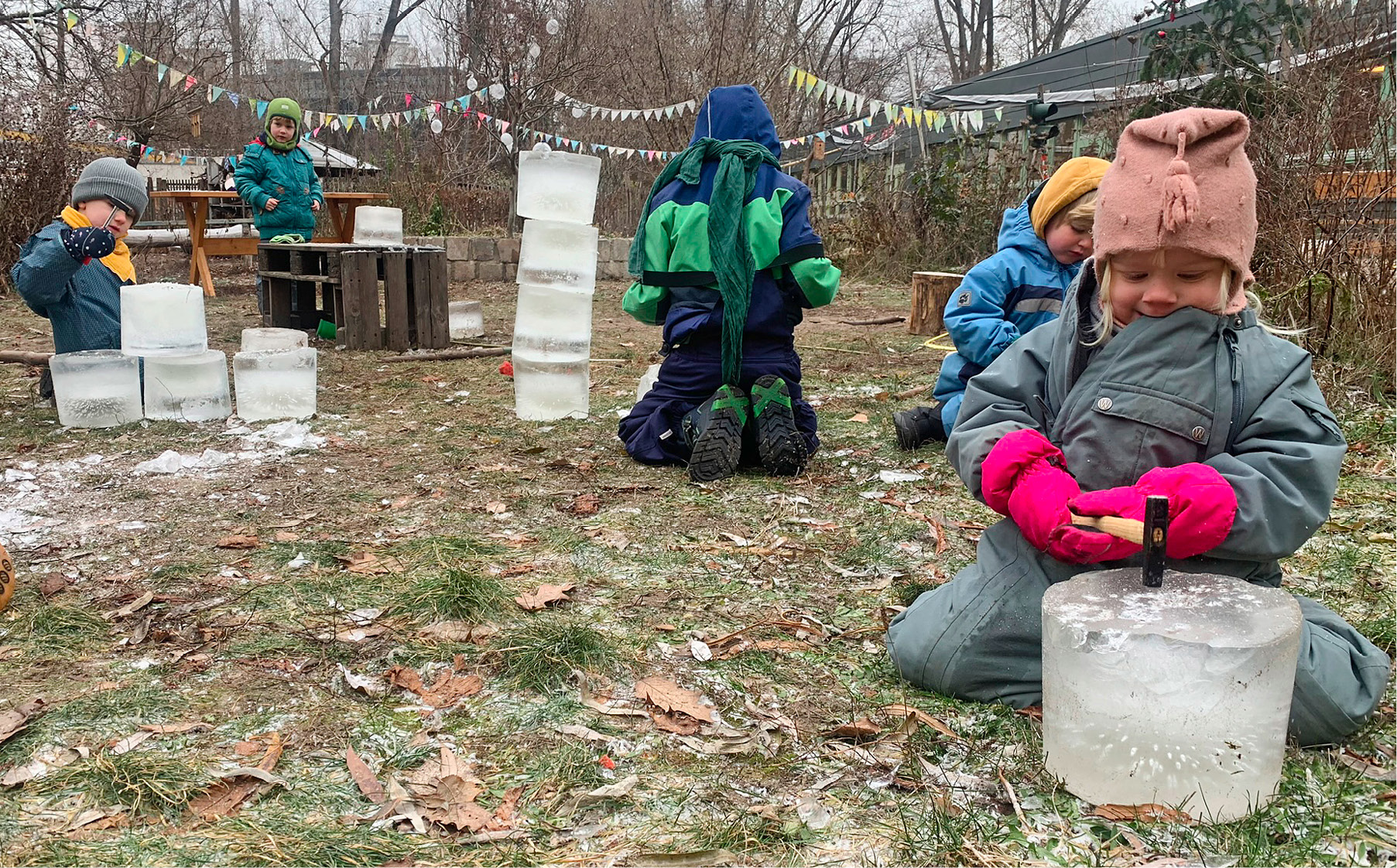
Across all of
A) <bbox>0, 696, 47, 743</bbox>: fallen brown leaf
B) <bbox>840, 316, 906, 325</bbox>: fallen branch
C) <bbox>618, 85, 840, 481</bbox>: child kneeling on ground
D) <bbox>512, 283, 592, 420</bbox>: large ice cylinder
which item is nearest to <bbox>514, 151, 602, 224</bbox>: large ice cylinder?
<bbox>512, 283, 592, 420</bbox>: large ice cylinder

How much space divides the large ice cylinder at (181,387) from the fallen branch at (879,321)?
19.0ft

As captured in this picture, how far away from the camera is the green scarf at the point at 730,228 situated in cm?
441

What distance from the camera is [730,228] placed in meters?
4.43

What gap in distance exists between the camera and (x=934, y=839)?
192 centimetres

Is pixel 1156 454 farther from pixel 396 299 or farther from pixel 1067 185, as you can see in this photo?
pixel 396 299

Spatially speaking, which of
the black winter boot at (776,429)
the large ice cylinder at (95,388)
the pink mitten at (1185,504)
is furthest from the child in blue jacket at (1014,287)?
the large ice cylinder at (95,388)

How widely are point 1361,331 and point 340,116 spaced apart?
12179mm

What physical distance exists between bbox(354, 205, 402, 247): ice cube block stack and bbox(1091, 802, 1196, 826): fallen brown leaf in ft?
30.0

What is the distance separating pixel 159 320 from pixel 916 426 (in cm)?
365

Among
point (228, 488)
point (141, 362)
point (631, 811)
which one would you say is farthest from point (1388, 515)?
point (141, 362)

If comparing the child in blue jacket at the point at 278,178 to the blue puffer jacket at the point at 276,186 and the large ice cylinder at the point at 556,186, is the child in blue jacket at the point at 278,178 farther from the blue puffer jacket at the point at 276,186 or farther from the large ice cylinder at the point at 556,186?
the large ice cylinder at the point at 556,186

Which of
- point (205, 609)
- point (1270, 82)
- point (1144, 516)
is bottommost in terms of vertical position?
point (205, 609)

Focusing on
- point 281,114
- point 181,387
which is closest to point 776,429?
point 181,387

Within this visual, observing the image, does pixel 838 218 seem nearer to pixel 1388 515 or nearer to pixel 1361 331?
pixel 1361 331
